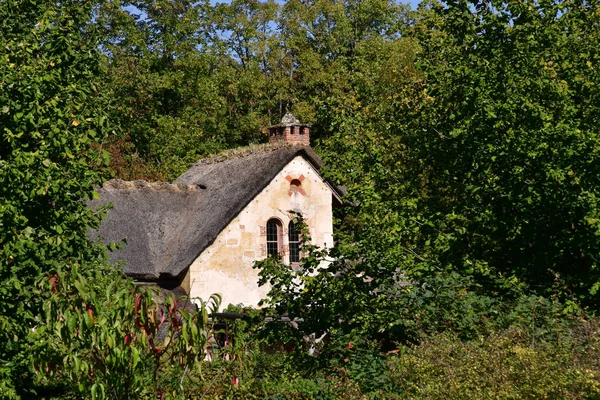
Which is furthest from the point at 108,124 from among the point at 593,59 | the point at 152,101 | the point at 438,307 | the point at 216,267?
the point at 152,101

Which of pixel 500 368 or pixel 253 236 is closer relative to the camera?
pixel 500 368

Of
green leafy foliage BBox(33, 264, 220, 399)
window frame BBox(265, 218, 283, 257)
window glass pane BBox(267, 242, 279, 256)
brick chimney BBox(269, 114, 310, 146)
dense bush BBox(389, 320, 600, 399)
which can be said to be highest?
brick chimney BBox(269, 114, 310, 146)

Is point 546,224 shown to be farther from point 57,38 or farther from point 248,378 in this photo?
point 57,38

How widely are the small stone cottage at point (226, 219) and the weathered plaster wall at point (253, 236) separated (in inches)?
1.0

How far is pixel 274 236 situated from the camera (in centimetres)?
2483

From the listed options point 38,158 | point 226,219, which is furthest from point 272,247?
point 38,158

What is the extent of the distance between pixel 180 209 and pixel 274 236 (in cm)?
307

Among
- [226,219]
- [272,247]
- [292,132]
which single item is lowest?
[272,247]

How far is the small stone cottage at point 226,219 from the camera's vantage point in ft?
76.8

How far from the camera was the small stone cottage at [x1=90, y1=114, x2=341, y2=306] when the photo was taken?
23422 millimetres

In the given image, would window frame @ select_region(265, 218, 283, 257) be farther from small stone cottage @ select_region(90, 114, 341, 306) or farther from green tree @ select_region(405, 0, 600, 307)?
green tree @ select_region(405, 0, 600, 307)

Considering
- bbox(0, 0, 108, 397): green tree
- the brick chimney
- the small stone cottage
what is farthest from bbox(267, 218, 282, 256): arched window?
bbox(0, 0, 108, 397): green tree

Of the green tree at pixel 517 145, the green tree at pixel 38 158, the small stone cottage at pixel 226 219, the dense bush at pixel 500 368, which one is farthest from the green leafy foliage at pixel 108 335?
the small stone cottage at pixel 226 219

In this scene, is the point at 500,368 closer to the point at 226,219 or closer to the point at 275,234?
the point at 226,219
